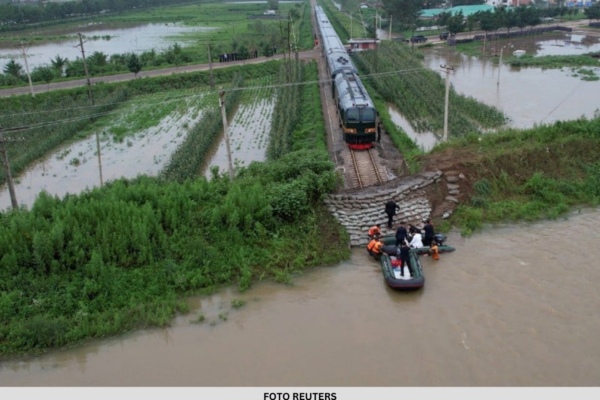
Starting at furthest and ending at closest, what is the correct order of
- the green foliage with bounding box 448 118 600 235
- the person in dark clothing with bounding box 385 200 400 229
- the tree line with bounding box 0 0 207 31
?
the tree line with bounding box 0 0 207 31 → the green foliage with bounding box 448 118 600 235 → the person in dark clothing with bounding box 385 200 400 229

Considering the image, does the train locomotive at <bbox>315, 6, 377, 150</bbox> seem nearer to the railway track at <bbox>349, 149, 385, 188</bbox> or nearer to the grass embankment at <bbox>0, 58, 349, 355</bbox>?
the railway track at <bbox>349, 149, 385, 188</bbox>

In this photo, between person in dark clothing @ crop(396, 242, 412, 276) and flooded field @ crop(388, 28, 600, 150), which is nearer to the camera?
person in dark clothing @ crop(396, 242, 412, 276)

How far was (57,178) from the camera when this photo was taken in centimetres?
2038

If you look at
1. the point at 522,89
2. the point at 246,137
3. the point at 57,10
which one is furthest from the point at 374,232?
the point at 57,10

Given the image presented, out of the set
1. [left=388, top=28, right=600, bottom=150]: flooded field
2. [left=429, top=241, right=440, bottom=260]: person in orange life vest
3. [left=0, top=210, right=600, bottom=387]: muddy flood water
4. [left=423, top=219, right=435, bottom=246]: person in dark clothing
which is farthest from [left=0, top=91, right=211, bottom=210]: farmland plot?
[left=429, top=241, right=440, bottom=260]: person in orange life vest

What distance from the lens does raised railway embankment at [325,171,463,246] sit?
1371 cm

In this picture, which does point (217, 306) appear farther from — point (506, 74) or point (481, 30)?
point (481, 30)

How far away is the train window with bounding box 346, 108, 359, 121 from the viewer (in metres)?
19.7

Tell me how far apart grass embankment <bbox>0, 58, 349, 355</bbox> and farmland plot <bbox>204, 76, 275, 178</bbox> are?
6344 millimetres

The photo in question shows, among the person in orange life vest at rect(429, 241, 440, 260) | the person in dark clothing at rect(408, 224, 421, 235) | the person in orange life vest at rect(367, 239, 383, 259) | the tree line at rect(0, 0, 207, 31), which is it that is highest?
the tree line at rect(0, 0, 207, 31)

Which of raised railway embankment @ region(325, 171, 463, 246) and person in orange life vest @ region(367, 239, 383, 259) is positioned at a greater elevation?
raised railway embankment @ region(325, 171, 463, 246)

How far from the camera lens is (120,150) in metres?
23.6

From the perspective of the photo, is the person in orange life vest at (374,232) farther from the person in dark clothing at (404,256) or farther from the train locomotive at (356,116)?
the train locomotive at (356,116)

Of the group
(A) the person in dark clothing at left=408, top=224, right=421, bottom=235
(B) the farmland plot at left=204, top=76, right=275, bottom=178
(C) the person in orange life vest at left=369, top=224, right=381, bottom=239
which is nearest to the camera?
(C) the person in orange life vest at left=369, top=224, right=381, bottom=239
